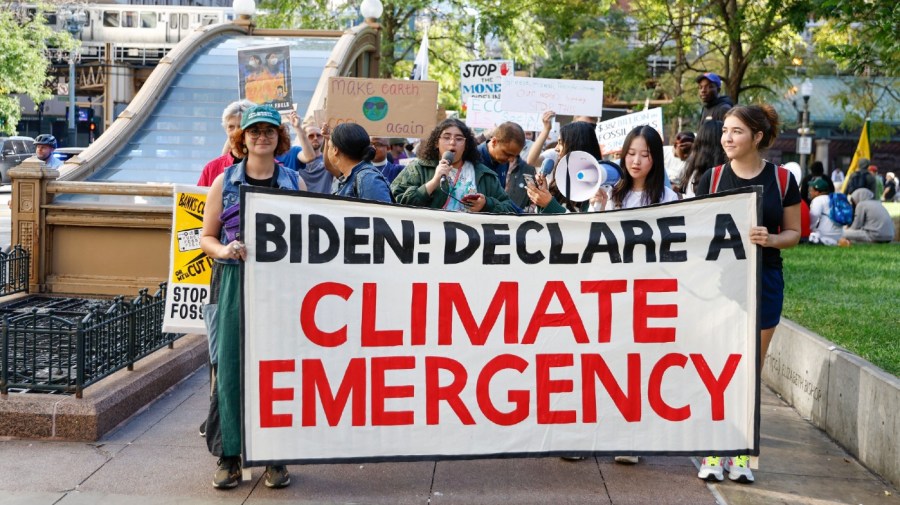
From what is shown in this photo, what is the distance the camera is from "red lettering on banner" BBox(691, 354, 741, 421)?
17.6 feet

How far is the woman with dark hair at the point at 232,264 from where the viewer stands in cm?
524

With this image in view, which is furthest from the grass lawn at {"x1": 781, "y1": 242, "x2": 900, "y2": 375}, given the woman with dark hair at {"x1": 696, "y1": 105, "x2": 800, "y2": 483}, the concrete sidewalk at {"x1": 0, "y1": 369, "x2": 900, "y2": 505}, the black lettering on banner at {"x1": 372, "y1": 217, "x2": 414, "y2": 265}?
the black lettering on banner at {"x1": 372, "y1": 217, "x2": 414, "y2": 265}

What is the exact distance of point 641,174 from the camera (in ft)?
20.0

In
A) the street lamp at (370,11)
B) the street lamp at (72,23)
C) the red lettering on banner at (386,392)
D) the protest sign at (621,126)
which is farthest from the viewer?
the street lamp at (72,23)

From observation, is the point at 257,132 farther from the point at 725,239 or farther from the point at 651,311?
the point at 725,239

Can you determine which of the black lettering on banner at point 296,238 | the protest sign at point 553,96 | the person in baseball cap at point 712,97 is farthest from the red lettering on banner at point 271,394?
the protest sign at point 553,96

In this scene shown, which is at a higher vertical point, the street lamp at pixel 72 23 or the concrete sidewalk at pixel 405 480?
the street lamp at pixel 72 23

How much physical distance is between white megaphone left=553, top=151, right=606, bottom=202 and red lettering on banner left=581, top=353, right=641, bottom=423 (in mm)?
1100

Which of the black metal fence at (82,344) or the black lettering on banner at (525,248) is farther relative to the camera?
the black metal fence at (82,344)

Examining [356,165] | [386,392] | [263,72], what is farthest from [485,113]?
[386,392]

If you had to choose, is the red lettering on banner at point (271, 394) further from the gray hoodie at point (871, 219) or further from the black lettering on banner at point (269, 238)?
the gray hoodie at point (871, 219)

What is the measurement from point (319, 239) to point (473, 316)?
0.83 metres

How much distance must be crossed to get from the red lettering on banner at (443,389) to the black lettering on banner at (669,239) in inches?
44.7

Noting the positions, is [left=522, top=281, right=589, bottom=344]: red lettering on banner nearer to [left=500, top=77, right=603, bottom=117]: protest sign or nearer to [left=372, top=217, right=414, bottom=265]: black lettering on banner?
[left=372, top=217, right=414, bottom=265]: black lettering on banner
